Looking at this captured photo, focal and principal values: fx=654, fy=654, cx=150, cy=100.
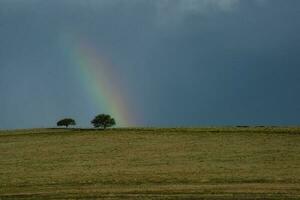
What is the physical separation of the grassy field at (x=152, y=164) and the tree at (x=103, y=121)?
9079 millimetres

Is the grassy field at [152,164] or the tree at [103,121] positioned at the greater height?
the tree at [103,121]

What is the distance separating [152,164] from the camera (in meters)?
53.9

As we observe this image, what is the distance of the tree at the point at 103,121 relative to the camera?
95787 millimetres

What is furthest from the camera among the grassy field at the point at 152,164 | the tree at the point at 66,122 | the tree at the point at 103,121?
the tree at the point at 66,122

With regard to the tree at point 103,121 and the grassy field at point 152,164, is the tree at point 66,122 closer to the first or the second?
the tree at point 103,121

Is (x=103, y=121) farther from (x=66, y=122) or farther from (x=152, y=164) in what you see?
(x=152, y=164)

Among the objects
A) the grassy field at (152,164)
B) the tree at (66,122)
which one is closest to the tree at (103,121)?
the tree at (66,122)

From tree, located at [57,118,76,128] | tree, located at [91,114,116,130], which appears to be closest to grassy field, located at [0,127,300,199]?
tree, located at [91,114,116,130]

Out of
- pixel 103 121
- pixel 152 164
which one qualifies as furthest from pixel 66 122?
pixel 152 164

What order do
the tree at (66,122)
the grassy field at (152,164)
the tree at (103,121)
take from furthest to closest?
the tree at (66,122) < the tree at (103,121) < the grassy field at (152,164)

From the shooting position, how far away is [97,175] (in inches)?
1854

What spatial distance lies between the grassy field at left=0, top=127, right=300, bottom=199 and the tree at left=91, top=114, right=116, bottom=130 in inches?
357

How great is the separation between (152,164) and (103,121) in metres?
42.9

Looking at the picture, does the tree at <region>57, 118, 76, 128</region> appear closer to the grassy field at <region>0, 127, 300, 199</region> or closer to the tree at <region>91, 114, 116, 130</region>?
the tree at <region>91, 114, 116, 130</region>
